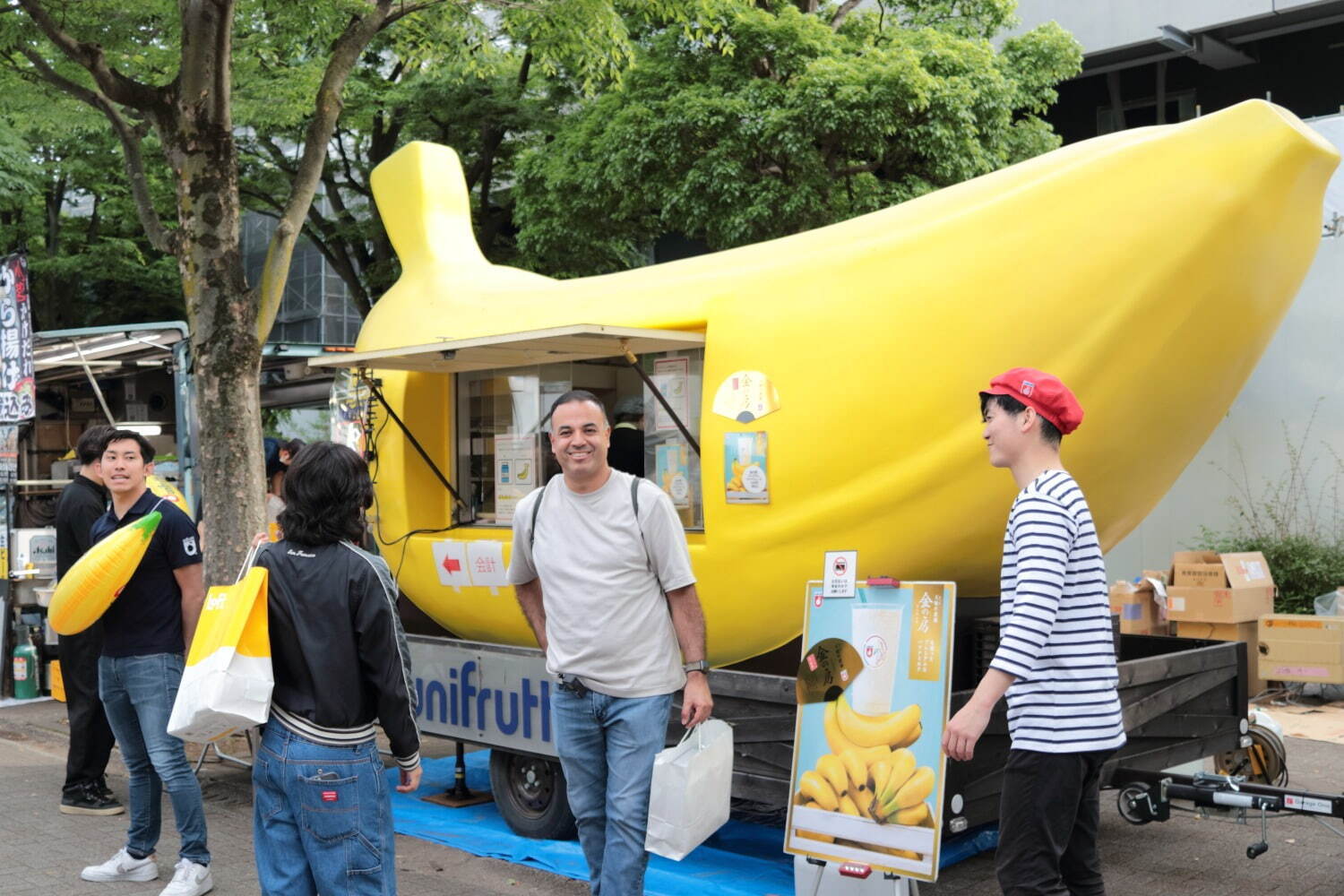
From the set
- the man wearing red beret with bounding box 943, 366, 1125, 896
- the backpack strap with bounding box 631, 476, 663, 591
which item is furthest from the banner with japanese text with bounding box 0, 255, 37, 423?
the man wearing red beret with bounding box 943, 366, 1125, 896

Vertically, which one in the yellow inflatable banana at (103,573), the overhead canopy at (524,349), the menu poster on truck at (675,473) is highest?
the overhead canopy at (524,349)

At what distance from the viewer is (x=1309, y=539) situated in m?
11.5

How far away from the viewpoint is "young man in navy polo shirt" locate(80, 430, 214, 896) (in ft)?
18.0

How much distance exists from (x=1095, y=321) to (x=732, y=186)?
346 inches

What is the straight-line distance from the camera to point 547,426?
23.2 ft

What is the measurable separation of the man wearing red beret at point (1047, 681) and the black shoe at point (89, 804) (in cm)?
528

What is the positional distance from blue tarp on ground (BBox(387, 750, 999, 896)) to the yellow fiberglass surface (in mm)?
952

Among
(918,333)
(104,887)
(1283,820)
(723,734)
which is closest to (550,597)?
(723,734)

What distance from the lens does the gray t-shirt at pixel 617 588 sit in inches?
170

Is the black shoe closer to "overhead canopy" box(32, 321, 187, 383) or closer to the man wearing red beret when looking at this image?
"overhead canopy" box(32, 321, 187, 383)

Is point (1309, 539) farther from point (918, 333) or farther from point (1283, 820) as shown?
point (918, 333)

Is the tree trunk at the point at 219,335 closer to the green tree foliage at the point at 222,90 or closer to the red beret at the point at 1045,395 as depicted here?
the green tree foliage at the point at 222,90

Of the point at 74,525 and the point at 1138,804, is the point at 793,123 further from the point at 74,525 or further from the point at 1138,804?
the point at 1138,804

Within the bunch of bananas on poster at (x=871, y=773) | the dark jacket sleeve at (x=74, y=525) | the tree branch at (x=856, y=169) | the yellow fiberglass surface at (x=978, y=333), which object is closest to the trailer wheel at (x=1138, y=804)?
the yellow fiberglass surface at (x=978, y=333)
